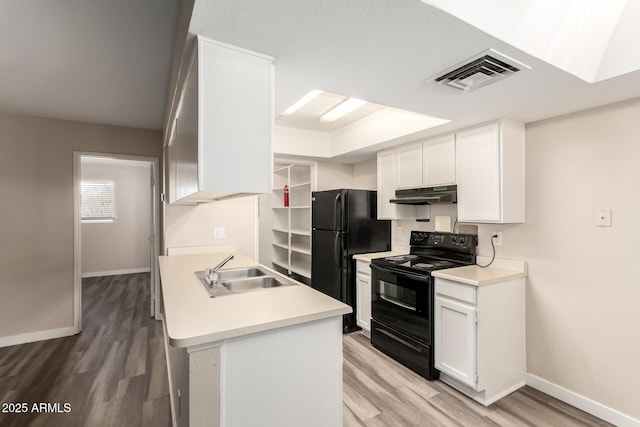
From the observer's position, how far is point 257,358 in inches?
51.8

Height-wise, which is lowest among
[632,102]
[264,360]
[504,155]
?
[264,360]

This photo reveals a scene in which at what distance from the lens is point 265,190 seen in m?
1.40

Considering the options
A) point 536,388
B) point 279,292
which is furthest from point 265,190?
point 536,388

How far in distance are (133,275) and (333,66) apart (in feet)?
21.1

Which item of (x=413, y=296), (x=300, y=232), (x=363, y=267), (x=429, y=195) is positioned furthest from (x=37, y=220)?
(x=429, y=195)

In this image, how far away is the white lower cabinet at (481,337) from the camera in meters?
2.14

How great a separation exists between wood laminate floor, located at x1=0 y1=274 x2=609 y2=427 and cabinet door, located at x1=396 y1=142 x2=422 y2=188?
5.65 feet

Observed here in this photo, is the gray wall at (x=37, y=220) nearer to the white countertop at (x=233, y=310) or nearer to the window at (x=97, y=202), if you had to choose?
the white countertop at (x=233, y=310)

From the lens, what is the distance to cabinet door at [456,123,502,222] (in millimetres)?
2311

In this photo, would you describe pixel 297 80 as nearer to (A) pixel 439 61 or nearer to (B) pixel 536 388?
(A) pixel 439 61

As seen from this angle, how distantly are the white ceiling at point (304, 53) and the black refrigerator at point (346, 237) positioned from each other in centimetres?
112

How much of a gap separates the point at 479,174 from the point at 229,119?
80.9 inches

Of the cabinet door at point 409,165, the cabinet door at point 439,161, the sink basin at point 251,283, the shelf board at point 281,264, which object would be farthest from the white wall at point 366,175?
the sink basin at point 251,283

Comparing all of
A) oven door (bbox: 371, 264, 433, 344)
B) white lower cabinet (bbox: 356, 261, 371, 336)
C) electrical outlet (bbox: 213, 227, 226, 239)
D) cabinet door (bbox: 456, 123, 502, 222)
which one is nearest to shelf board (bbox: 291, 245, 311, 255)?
white lower cabinet (bbox: 356, 261, 371, 336)
